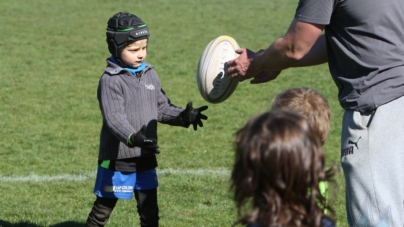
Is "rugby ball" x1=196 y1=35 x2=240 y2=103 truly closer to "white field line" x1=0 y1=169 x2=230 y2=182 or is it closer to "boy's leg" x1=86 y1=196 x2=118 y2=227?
"boy's leg" x1=86 y1=196 x2=118 y2=227

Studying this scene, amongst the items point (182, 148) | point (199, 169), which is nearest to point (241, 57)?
point (199, 169)

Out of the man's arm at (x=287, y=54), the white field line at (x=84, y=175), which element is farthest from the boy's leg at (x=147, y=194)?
the white field line at (x=84, y=175)

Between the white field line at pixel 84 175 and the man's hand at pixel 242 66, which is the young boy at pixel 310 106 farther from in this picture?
the white field line at pixel 84 175

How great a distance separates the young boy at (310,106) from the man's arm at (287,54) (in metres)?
0.32

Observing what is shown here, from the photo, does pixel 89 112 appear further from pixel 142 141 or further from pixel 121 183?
pixel 142 141

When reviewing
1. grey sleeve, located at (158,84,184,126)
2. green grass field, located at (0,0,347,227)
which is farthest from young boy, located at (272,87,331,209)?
grey sleeve, located at (158,84,184,126)

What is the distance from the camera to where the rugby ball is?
4898mm

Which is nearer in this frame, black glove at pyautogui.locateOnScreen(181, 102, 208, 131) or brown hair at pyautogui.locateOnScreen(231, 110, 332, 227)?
brown hair at pyautogui.locateOnScreen(231, 110, 332, 227)

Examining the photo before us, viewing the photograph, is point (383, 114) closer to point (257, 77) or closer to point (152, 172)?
point (257, 77)

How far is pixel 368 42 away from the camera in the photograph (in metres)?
3.75

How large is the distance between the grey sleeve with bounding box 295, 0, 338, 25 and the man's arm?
4 centimetres

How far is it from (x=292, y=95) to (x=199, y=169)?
3.32 metres

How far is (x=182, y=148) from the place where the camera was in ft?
24.8

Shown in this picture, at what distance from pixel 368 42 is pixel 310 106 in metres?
0.51
